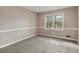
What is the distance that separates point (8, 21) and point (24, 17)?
3.72 ft

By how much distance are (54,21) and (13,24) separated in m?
2.78

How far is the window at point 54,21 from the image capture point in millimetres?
4342

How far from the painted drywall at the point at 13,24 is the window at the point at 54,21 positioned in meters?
1.48

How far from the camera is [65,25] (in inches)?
157

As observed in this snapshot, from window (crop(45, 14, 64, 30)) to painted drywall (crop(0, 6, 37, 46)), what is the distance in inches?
58.1

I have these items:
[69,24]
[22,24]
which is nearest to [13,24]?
[22,24]

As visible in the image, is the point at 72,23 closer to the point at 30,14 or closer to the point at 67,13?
the point at 67,13

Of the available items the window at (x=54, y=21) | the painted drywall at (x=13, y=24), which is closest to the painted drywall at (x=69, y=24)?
the window at (x=54, y=21)

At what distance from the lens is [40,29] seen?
208 inches

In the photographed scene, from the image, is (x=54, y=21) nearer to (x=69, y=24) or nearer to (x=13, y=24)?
(x=69, y=24)

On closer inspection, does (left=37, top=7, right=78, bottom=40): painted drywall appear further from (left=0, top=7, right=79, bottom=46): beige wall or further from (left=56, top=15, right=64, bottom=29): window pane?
(left=56, top=15, right=64, bottom=29): window pane
